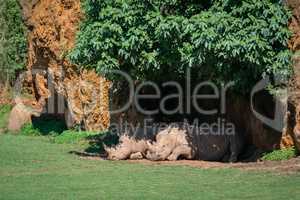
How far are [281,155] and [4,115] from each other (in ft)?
55.6

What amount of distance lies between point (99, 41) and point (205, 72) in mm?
2976

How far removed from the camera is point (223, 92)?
60.2 feet

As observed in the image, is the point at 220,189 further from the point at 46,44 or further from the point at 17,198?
the point at 46,44

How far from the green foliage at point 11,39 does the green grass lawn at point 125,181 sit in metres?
13.3

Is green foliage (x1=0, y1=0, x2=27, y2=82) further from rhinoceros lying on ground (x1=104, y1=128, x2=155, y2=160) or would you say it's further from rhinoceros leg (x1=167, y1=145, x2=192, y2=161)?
rhinoceros leg (x1=167, y1=145, x2=192, y2=161)

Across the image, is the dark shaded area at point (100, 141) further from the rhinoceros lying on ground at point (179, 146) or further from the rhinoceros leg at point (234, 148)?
the rhinoceros leg at point (234, 148)

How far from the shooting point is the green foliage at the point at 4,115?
2743 centimetres

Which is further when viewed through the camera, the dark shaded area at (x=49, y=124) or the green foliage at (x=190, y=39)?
the dark shaded area at (x=49, y=124)

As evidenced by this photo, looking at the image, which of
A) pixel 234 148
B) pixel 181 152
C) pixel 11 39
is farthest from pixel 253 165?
pixel 11 39

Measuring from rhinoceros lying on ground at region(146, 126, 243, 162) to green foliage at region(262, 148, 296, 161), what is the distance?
1710 millimetres

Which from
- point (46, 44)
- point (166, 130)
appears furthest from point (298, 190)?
point (46, 44)

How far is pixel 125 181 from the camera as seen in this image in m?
13.1

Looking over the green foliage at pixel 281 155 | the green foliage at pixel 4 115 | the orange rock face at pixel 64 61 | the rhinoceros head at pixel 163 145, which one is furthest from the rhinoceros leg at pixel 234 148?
the green foliage at pixel 4 115

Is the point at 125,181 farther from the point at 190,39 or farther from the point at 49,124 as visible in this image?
the point at 49,124
